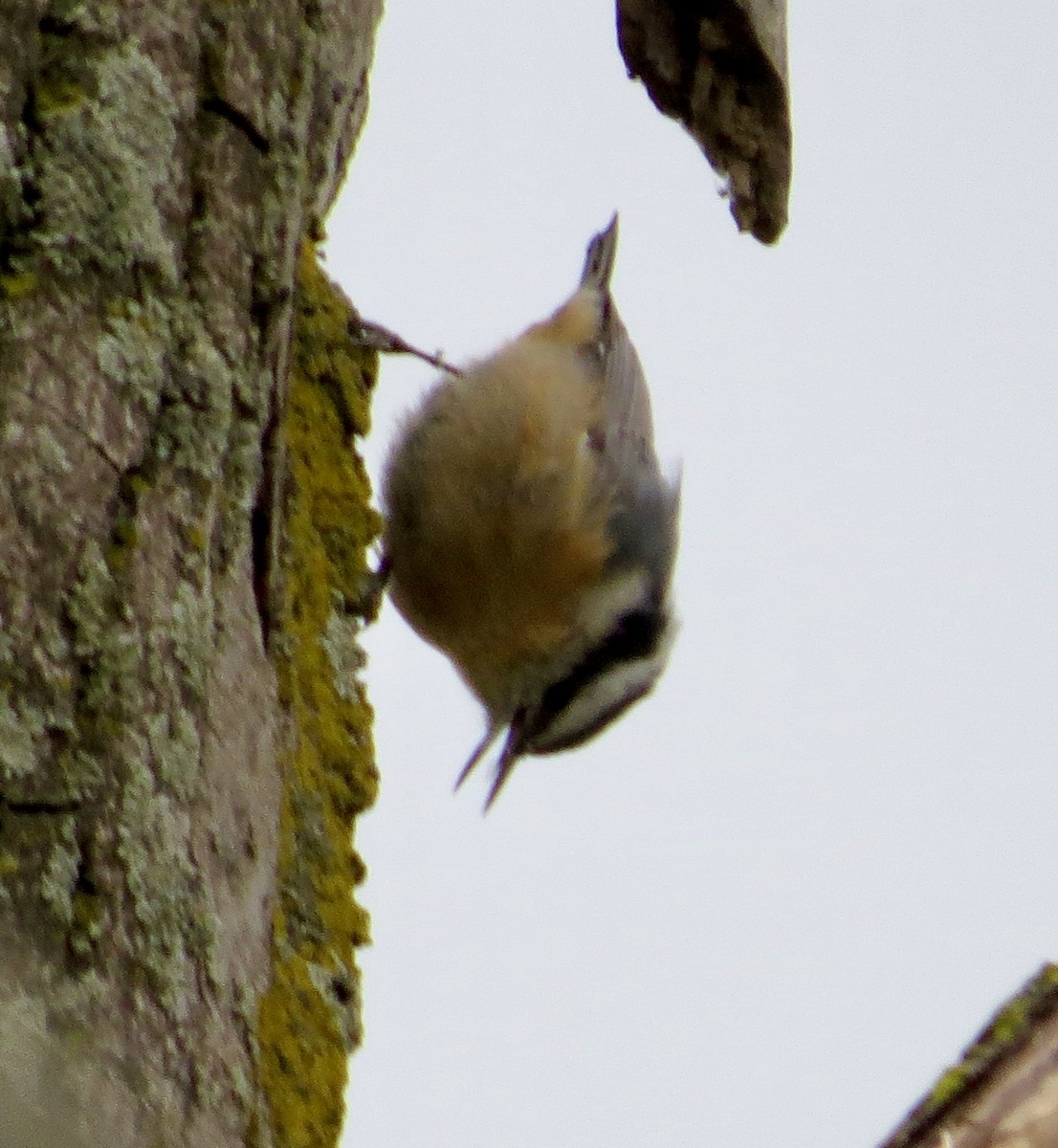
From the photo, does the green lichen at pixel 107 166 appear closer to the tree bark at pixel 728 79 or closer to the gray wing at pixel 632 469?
the tree bark at pixel 728 79

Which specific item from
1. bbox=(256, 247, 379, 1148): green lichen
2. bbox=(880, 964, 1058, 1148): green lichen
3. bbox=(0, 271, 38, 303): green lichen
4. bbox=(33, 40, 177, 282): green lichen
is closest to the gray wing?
bbox=(256, 247, 379, 1148): green lichen

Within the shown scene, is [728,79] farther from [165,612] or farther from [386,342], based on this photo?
[165,612]

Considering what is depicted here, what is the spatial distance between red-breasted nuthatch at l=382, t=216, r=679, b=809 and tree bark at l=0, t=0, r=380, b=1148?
1160 millimetres

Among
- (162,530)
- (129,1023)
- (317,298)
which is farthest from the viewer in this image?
(317,298)

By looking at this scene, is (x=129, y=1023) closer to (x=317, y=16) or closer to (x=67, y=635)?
(x=67, y=635)

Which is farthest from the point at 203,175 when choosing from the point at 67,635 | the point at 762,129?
the point at 762,129

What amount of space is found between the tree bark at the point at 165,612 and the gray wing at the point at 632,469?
1419 mm

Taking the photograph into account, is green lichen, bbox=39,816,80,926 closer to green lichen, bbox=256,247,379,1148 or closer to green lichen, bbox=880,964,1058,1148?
green lichen, bbox=256,247,379,1148

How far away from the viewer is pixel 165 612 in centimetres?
206

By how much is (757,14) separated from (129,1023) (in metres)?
1.92

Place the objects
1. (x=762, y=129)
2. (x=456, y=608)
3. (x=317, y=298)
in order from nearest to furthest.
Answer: (x=317, y=298), (x=762, y=129), (x=456, y=608)

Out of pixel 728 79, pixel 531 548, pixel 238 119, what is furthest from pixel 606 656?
pixel 238 119

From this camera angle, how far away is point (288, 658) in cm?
244

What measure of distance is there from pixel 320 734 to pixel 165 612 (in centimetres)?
52
